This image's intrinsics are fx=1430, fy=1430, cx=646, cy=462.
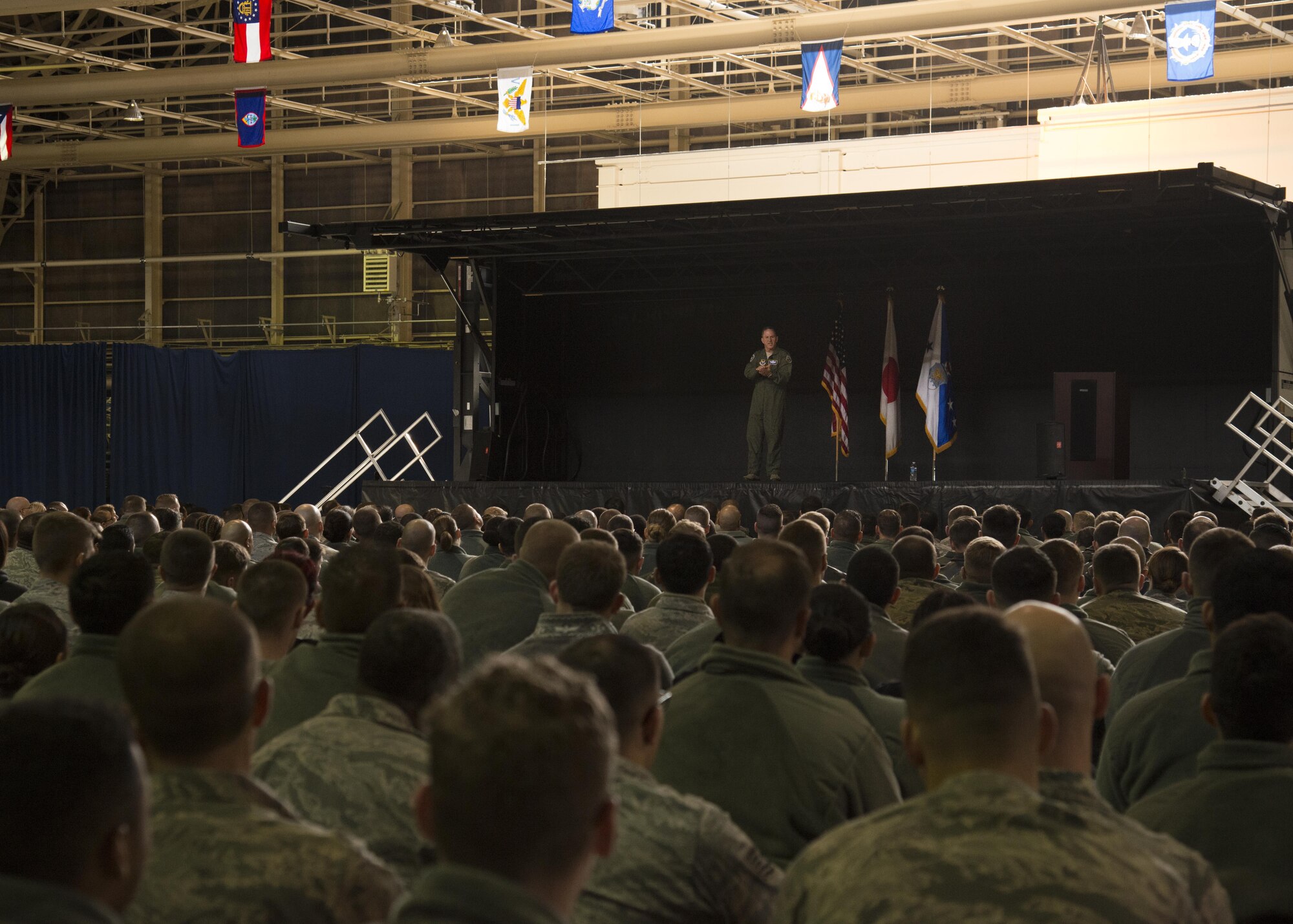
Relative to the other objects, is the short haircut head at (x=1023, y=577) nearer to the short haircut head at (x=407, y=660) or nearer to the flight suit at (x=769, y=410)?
the short haircut head at (x=407, y=660)

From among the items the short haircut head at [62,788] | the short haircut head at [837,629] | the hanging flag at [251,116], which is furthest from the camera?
the hanging flag at [251,116]

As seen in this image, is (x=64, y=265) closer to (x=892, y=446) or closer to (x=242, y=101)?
(x=242, y=101)

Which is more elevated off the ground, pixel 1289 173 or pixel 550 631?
pixel 1289 173

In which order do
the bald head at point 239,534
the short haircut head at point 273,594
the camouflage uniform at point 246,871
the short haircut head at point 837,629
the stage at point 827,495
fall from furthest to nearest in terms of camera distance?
the stage at point 827,495
the bald head at point 239,534
the short haircut head at point 273,594
the short haircut head at point 837,629
the camouflage uniform at point 246,871

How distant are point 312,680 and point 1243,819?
200cm

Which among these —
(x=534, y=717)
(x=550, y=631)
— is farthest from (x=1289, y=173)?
(x=534, y=717)

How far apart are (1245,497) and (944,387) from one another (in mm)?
3537

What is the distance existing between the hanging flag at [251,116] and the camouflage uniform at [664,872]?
586 inches

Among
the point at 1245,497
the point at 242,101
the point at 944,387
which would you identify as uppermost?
the point at 242,101

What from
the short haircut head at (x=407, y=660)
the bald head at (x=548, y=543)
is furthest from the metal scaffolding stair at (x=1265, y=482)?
the short haircut head at (x=407, y=660)

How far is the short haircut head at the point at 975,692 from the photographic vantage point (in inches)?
71.1

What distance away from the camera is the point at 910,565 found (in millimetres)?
5297

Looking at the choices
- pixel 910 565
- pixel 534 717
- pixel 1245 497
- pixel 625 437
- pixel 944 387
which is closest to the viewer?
pixel 534 717

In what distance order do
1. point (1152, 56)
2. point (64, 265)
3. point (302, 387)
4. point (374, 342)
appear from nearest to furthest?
point (1152, 56), point (302, 387), point (374, 342), point (64, 265)
